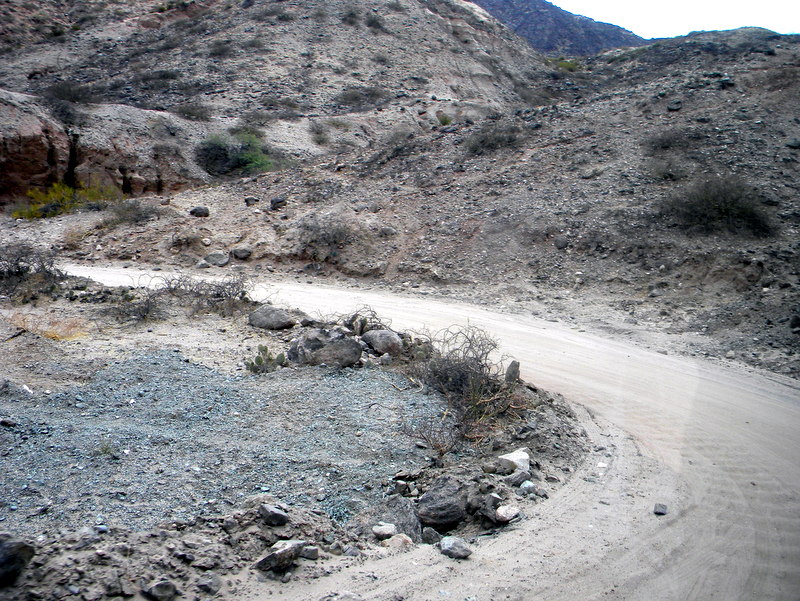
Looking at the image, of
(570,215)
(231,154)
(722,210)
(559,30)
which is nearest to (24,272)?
(570,215)

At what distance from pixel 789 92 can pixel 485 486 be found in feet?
62.1

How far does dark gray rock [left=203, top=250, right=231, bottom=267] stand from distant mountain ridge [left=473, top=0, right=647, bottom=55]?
2349 inches

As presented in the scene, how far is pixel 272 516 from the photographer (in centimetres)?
405

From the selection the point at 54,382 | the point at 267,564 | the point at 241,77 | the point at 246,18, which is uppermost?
the point at 246,18

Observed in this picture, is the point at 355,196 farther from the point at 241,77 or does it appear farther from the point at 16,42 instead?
the point at 16,42

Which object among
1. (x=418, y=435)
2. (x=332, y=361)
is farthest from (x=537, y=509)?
(x=332, y=361)

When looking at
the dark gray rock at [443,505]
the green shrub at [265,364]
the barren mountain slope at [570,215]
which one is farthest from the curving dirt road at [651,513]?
the green shrub at [265,364]

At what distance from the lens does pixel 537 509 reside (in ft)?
15.5

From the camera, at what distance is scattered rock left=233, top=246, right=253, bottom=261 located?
1662 centimetres

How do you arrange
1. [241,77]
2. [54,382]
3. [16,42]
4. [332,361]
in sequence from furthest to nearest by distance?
[16,42] → [241,77] → [332,361] → [54,382]

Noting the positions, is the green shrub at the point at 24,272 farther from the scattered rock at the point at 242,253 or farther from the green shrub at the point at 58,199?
the green shrub at the point at 58,199

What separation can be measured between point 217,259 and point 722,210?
12324 millimetres

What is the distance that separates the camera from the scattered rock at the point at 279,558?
12.1 feet

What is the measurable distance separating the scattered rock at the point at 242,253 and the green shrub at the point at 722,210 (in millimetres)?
10584
